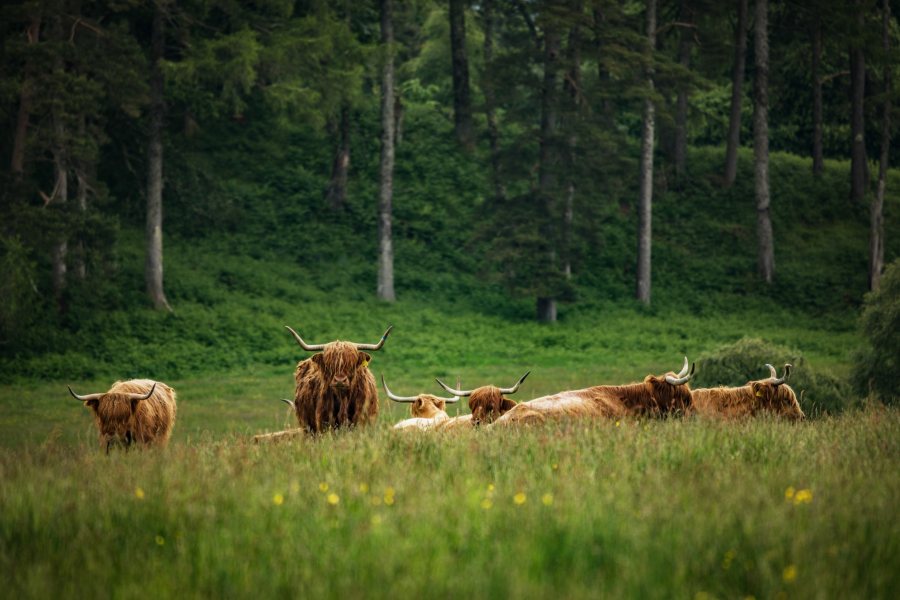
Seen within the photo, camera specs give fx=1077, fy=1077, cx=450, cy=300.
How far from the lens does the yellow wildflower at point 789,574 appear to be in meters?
4.94

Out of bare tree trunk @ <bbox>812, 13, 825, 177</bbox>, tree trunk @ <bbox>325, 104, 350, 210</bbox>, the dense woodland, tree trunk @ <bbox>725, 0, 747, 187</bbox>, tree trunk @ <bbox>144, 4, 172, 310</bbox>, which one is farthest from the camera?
bare tree trunk @ <bbox>812, 13, 825, 177</bbox>

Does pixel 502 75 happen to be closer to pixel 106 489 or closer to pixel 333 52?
pixel 333 52

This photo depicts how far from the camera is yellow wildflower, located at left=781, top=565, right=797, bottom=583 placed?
16.2ft

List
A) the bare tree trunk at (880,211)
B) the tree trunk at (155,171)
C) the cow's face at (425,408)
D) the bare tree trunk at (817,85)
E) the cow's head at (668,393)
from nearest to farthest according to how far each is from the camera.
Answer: the cow's head at (668,393)
the cow's face at (425,408)
the tree trunk at (155,171)
the bare tree trunk at (880,211)
the bare tree trunk at (817,85)

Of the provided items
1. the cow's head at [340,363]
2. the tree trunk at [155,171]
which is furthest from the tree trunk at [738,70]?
the cow's head at [340,363]

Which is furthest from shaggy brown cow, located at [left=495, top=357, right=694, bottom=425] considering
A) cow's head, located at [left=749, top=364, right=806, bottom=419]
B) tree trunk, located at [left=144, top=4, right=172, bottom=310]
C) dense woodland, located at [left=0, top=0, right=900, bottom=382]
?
tree trunk, located at [left=144, top=4, right=172, bottom=310]

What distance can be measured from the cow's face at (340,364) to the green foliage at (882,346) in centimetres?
1008

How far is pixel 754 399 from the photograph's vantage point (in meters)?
13.2

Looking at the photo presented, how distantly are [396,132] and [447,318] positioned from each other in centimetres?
1153

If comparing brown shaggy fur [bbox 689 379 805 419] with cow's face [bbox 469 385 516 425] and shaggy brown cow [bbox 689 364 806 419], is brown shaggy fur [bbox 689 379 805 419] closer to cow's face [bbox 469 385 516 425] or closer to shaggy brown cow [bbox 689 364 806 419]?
shaggy brown cow [bbox 689 364 806 419]

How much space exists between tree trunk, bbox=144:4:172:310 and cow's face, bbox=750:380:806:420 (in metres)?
19.0

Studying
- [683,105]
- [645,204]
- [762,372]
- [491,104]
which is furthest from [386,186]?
[762,372]

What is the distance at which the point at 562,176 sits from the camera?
32.9m

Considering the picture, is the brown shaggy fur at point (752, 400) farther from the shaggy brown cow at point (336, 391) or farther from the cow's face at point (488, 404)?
the shaggy brown cow at point (336, 391)
